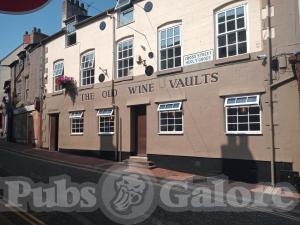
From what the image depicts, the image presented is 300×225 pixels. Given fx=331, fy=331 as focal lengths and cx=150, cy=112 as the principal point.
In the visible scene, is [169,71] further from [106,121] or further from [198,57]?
[106,121]

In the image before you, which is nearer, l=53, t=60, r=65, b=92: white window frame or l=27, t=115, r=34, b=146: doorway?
l=53, t=60, r=65, b=92: white window frame

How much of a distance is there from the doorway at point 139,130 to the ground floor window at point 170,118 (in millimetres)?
1339

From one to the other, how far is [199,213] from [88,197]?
9.79ft

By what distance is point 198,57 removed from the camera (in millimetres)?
13094

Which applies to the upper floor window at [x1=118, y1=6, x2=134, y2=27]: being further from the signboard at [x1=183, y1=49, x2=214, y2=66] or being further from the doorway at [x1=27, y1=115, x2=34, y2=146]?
the doorway at [x1=27, y1=115, x2=34, y2=146]

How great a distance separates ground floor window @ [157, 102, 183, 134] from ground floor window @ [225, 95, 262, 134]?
7.31 feet

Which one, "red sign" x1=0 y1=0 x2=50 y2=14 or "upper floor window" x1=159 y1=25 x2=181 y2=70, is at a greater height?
"upper floor window" x1=159 y1=25 x2=181 y2=70

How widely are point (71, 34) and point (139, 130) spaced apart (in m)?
8.40

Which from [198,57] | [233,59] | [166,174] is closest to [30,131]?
[166,174]

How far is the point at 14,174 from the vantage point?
12031 millimetres

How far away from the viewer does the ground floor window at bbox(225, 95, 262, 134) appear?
1127 cm

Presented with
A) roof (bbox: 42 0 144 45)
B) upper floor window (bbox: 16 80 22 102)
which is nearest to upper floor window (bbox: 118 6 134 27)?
roof (bbox: 42 0 144 45)

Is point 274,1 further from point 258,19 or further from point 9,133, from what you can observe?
point 9,133

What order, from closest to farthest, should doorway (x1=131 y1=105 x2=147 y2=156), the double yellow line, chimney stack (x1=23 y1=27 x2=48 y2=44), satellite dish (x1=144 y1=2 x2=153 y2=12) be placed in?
the double yellow line < satellite dish (x1=144 y1=2 x2=153 y2=12) < doorway (x1=131 y1=105 x2=147 y2=156) < chimney stack (x1=23 y1=27 x2=48 y2=44)
